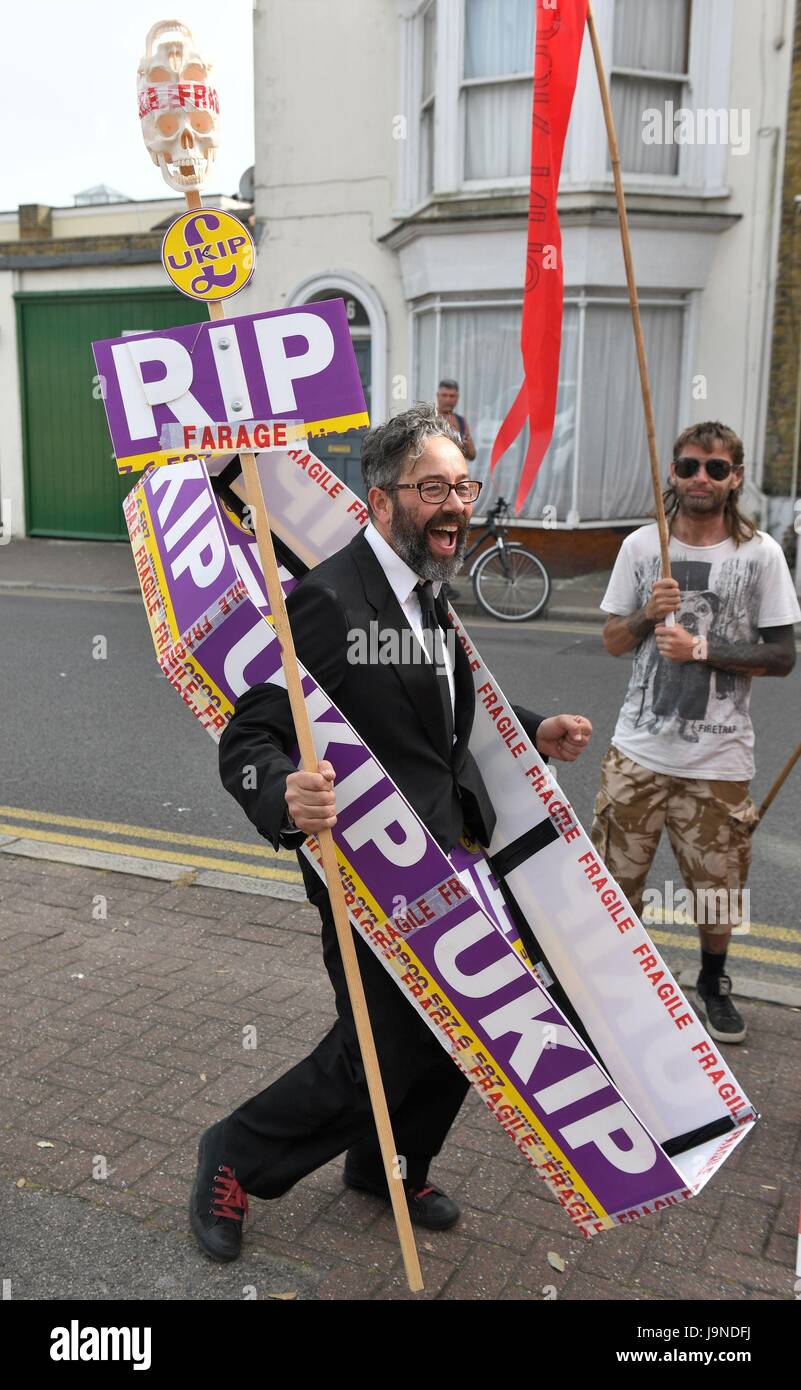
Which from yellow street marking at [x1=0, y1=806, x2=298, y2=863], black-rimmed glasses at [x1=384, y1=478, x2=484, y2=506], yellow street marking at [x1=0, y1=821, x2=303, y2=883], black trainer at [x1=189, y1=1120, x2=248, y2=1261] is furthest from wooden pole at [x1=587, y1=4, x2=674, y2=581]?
yellow street marking at [x1=0, y1=806, x2=298, y2=863]

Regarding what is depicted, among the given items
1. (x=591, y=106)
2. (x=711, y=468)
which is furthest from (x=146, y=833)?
(x=591, y=106)

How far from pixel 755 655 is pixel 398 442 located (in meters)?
1.69

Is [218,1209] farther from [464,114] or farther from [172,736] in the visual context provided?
[464,114]

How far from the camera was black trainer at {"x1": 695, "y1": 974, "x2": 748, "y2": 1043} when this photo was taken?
404 cm

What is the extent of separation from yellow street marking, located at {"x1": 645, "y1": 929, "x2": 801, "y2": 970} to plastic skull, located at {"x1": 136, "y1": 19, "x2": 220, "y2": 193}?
3482 millimetres

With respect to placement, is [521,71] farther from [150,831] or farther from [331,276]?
[150,831]

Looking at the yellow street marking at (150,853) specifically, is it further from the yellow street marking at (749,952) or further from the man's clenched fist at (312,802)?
the man's clenched fist at (312,802)

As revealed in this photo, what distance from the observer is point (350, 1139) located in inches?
114

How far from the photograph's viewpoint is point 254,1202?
323 centimetres

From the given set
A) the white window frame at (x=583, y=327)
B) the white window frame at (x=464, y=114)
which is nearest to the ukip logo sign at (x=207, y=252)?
the white window frame at (x=583, y=327)

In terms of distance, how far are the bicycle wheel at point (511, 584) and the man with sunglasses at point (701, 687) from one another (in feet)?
27.6

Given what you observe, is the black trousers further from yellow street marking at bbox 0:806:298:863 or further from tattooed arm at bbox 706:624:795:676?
yellow street marking at bbox 0:806:298:863

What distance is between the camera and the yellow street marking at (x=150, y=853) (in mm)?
5594

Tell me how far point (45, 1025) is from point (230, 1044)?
2.10ft
